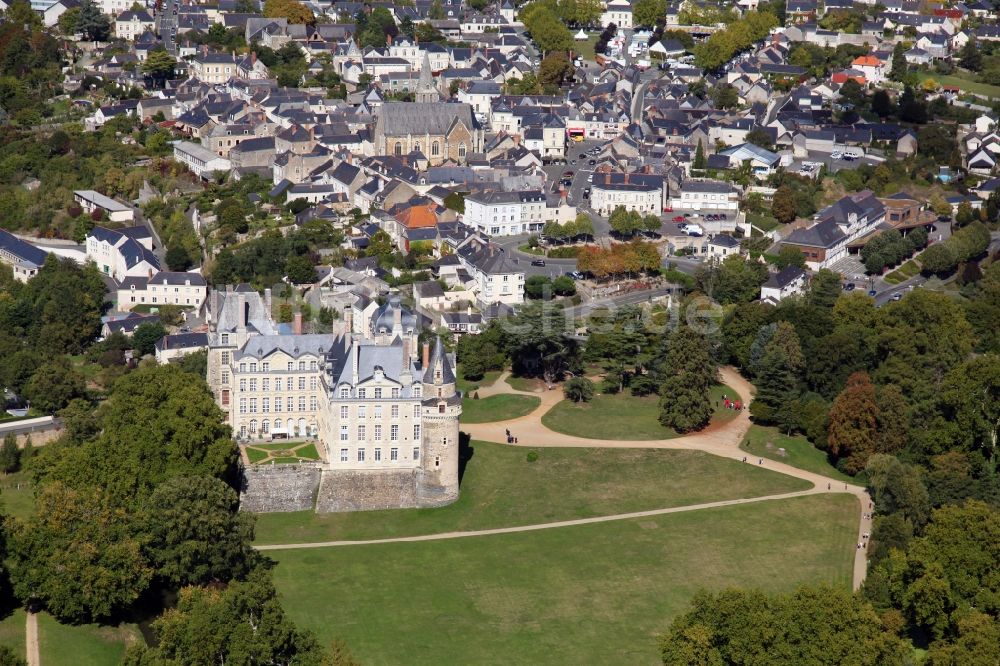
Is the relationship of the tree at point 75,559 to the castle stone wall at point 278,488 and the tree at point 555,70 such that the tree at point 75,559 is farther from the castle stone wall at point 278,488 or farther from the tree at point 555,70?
the tree at point 555,70

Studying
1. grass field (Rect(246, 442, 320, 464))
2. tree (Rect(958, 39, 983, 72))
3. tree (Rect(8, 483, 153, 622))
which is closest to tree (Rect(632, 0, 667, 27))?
tree (Rect(958, 39, 983, 72))

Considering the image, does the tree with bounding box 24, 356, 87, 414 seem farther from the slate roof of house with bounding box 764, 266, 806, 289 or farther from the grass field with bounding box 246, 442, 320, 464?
the slate roof of house with bounding box 764, 266, 806, 289

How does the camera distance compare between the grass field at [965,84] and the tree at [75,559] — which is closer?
the tree at [75,559]

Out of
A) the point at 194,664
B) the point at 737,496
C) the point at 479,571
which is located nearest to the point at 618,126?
the point at 737,496

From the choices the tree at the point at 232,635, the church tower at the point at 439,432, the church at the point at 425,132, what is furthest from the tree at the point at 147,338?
the tree at the point at 232,635

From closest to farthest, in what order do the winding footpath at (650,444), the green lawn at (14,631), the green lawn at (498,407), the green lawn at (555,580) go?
the green lawn at (14,631) < the green lawn at (555,580) < the winding footpath at (650,444) < the green lawn at (498,407)

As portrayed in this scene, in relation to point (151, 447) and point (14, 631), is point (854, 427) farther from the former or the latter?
point (14, 631)
